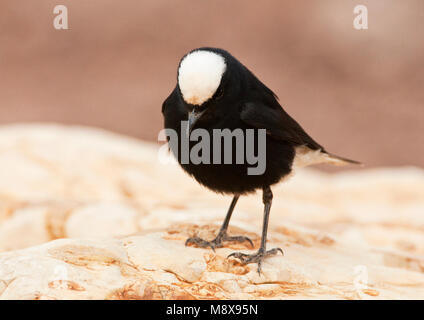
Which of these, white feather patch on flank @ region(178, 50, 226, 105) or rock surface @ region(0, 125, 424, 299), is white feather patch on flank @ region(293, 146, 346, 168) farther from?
white feather patch on flank @ region(178, 50, 226, 105)

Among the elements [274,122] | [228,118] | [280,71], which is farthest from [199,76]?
[280,71]

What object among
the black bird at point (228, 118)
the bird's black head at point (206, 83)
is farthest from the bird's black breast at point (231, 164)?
the bird's black head at point (206, 83)

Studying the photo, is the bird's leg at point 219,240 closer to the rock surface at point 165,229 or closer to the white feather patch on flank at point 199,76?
the rock surface at point 165,229

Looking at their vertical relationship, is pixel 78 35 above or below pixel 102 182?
above

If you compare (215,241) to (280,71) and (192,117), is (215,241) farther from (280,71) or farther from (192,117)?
(280,71)

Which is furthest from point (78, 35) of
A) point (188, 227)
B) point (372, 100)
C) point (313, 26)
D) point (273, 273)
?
point (273, 273)

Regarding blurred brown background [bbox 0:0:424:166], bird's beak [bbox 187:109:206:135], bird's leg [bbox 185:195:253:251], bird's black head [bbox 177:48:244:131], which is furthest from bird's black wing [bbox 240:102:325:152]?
blurred brown background [bbox 0:0:424:166]
